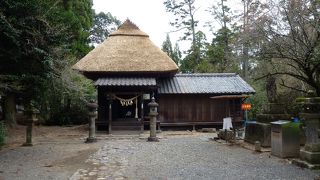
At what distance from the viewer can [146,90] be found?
19875 millimetres

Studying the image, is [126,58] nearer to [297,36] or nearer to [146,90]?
[146,90]

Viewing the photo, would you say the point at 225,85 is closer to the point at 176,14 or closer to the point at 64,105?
the point at 64,105

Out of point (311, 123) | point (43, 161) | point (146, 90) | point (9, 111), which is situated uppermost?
point (146, 90)

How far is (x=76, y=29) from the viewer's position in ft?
70.9

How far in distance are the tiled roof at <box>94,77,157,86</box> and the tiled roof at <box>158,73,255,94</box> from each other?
136 centimetres

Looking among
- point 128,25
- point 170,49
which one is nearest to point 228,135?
point 128,25

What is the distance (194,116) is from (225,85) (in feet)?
9.55

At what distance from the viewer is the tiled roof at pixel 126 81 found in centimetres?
1853

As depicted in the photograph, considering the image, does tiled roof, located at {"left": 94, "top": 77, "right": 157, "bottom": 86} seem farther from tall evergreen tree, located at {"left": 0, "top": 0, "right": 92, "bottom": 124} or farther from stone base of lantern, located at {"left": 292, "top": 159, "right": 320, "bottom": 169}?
stone base of lantern, located at {"left": 292, "top": 159, "right": 320, "bottom": 169}

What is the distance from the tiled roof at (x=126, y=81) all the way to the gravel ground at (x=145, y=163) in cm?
630

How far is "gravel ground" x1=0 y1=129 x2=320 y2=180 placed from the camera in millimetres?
7637

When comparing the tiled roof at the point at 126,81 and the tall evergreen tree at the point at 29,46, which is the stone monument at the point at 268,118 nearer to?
the tall evergreen tree at the point at 29,46

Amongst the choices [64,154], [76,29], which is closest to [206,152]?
[64,154]

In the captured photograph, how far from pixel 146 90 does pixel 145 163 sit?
1075 centimetres
